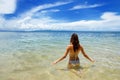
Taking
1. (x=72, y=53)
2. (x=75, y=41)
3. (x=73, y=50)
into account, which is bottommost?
(x=72, y=53)

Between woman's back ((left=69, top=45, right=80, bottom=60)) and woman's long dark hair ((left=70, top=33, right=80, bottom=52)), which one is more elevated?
woman's long dark hair ((left=70, top=33, right=80, bottom=52))

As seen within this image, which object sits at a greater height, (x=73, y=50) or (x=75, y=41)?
(x=75, y=41)

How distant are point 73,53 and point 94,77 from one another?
3.48 ft

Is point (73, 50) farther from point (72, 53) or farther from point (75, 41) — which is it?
point (75, 41)

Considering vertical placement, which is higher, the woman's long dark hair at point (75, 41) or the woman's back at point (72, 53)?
the woman's long dark hair at point (75, 41)

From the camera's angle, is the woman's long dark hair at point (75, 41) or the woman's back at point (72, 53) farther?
the woman's back at point (72, 53)

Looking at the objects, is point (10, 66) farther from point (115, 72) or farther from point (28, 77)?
point (115, 72)

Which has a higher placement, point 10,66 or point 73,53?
point 73,53

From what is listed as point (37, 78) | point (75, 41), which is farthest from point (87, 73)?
point (37, 78)

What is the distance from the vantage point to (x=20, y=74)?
5.66 m

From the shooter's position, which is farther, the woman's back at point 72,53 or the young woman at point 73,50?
the woman's back at point 72,53

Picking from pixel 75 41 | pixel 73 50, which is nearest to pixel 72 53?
pixel 73 50

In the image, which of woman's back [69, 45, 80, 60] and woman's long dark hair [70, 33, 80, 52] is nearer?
woman's long dark hair [70, 33, 80, 52]

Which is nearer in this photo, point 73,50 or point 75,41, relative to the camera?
point 75,41
